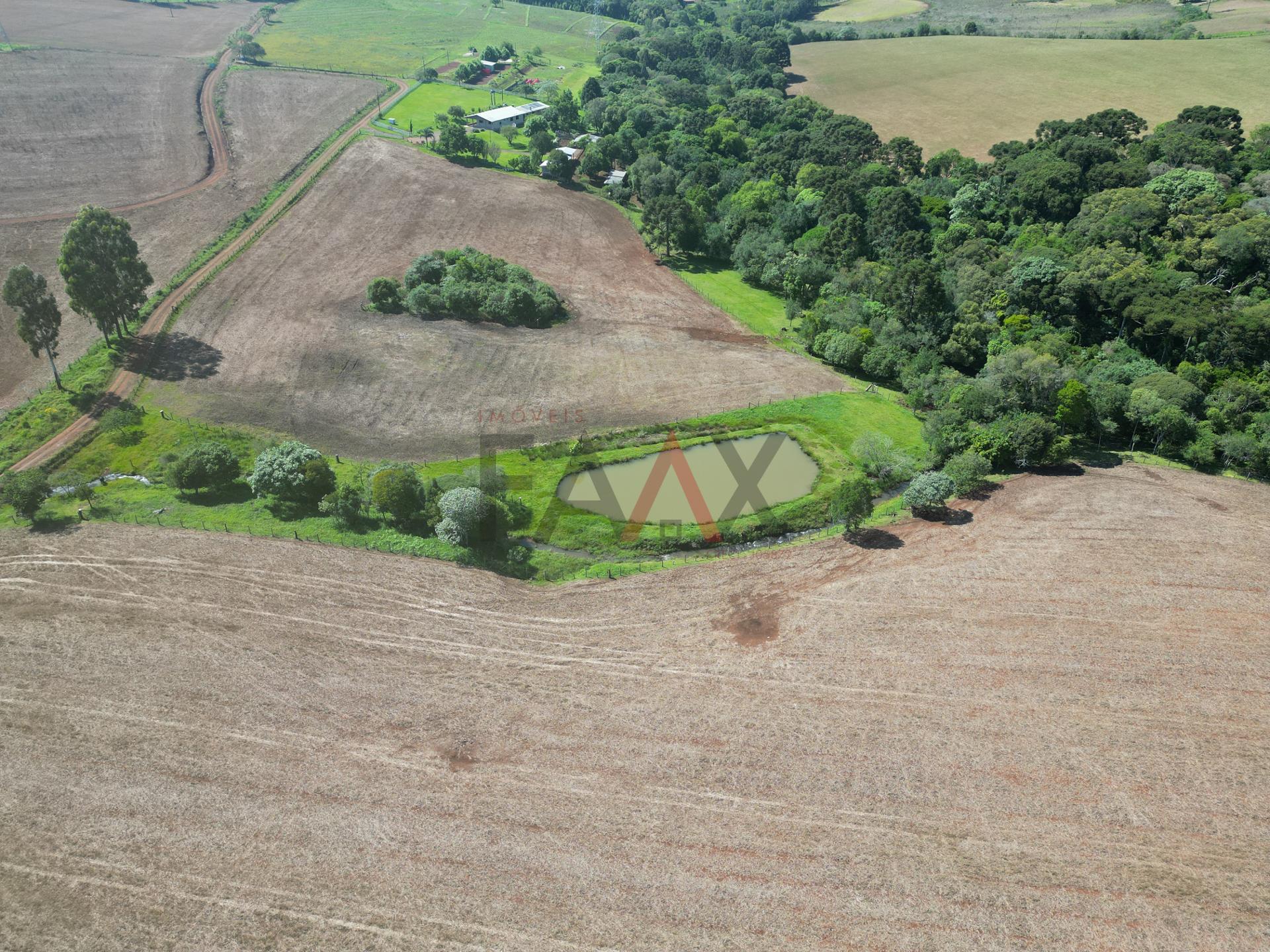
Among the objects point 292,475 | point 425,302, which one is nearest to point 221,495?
point 292,475

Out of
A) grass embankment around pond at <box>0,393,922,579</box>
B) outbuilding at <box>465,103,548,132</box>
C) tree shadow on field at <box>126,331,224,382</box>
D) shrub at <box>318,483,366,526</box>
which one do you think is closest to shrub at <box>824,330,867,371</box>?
grass embankment around pond at <box>0,393,922,579</box>

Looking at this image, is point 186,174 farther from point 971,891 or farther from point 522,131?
point 971,891

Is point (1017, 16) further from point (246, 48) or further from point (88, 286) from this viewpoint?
point (88, 286)

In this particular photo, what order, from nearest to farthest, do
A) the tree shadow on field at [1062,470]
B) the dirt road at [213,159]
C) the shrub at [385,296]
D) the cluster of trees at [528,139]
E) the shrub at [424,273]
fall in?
1. the tree shadow on field at [1062,470]
2. the shrub at [385,296]
3. the shrub at [424,273]
4. the dirt road at [213,159]
5. the cluster of trees at [528,139]

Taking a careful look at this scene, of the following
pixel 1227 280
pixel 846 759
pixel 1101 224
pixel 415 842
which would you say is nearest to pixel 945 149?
pixel 1101 224

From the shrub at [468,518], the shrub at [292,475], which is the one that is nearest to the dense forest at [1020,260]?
the shrub at [468,518]

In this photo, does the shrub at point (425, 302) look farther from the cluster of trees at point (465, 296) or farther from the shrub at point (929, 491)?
the shrub at point (929, 491)

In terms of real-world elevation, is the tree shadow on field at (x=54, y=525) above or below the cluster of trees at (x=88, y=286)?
below
